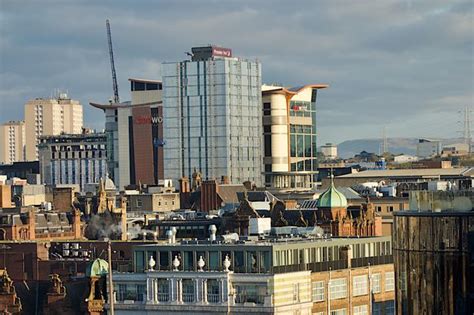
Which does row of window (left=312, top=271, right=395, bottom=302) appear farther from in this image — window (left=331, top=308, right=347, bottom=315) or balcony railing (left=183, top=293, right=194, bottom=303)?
balcony railing (left=183, top=293, right=194, bottom=303)

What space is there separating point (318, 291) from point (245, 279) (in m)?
7.52

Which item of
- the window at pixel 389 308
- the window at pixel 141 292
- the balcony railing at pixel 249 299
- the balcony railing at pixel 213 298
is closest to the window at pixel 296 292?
the balcony railing at pixel 249 299

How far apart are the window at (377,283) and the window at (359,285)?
1216 millimetres

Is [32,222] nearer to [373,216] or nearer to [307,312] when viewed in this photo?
[373,216]

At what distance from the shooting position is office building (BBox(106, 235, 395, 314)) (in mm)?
112625

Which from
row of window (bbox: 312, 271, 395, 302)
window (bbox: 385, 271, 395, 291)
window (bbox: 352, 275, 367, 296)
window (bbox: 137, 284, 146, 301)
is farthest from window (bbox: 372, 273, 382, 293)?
window (bbox: 137, 284, 146, 301)

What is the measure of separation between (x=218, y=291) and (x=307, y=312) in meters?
5.87

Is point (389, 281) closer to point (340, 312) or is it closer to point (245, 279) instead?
point (340, 312)

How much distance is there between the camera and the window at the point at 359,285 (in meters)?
123

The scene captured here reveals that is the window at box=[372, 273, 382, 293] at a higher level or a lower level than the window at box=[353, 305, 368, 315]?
higher

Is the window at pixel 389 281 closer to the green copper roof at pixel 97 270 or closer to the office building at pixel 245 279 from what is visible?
the office building at pixel 245 279

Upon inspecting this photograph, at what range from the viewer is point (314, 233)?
135 metres

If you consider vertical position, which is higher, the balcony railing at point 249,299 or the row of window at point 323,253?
the row of window at point 323,253

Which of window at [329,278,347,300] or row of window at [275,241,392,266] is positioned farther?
window at [329,278,347,300]
